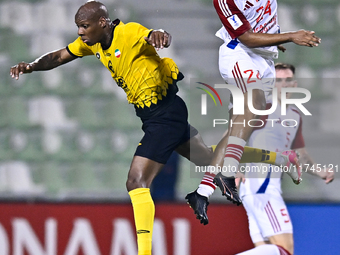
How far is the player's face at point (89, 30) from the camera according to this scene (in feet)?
9.66

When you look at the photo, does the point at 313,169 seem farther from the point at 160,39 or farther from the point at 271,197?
the point at 160,39

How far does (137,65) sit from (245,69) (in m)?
0.69

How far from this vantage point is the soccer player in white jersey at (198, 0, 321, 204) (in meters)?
2.96

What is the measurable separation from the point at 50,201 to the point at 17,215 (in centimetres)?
31

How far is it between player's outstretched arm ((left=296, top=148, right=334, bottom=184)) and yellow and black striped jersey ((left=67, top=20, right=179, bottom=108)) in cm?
142

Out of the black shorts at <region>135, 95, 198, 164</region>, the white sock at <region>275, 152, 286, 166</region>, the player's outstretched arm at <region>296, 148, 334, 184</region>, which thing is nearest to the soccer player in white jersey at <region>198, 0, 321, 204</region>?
the black shorts at <region>135, 95, 198, 164</region>

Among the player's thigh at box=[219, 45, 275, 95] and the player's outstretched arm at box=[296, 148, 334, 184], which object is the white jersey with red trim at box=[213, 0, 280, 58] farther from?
the player's outstretched arm at box=[296, 148, 334, 184]

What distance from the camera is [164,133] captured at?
3072 mm

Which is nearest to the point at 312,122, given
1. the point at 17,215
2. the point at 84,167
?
the point at 84,167

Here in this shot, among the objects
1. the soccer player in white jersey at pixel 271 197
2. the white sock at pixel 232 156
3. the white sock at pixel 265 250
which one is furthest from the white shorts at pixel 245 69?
the white sock at pixel 265 250

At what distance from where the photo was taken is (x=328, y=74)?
4523 mm

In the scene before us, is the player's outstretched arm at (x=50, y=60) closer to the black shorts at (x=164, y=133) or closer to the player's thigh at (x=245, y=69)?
the black shorts at (x=164, y=133)

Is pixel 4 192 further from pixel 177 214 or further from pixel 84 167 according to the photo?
pixel 177 214

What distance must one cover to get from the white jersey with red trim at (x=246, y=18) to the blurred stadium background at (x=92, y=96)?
1405 mm
